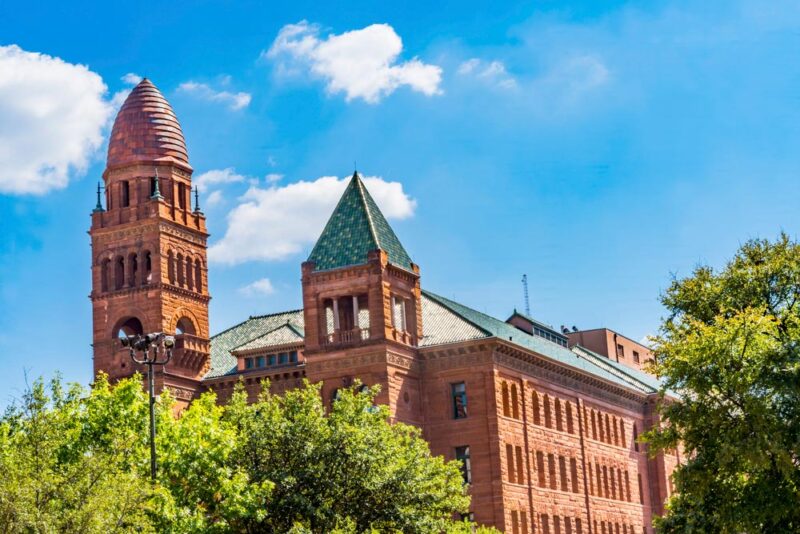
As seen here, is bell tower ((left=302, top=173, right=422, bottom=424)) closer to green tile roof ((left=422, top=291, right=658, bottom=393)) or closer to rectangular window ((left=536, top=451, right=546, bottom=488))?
green tile roof ((left=422, top=291, right=658, bottom=393))

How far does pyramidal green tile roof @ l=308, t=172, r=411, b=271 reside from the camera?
260 ft

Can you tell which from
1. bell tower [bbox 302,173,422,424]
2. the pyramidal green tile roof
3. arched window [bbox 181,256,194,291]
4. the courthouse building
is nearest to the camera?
bell tower [bbox 302,173,422,424]

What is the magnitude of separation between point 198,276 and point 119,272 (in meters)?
5.45

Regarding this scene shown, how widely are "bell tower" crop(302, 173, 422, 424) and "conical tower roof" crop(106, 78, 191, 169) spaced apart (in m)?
14.3

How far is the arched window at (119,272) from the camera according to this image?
287ft

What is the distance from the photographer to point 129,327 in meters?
88.4

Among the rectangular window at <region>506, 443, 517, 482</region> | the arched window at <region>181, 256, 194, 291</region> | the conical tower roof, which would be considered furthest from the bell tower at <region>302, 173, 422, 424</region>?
the conical tower roof

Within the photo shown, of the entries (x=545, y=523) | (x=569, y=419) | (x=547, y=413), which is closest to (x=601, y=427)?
(x=569, y=419)

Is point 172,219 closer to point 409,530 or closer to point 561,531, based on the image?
point 561,531

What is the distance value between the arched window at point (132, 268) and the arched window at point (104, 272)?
1.71 m

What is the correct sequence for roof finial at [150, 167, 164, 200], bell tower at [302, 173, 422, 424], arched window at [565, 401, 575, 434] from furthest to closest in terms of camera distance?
1. arched window at [565, 401, 575, 434]
2. roof finial at [150, 167, 164, 200]
3. bell tower at [302, 173, 422, 424]

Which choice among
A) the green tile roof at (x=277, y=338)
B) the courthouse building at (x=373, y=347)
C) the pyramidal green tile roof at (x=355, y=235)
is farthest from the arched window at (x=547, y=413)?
the green tile roof at (x=277, y=338)

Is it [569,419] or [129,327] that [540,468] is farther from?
[129,327]

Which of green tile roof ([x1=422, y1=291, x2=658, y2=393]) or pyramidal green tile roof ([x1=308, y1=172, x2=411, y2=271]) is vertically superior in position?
pyramidal green tile roof ([x1=308, y1=172, x2=411, y2=271])
